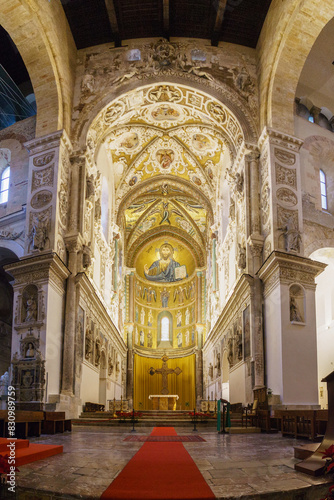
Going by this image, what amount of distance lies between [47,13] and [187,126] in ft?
29.4

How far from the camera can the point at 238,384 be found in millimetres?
20625

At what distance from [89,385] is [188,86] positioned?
1291 cm

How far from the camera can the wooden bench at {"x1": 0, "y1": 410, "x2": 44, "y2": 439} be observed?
9.59 metres

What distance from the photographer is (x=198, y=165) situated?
28062 millimetres

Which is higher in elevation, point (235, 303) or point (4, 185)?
point (4, 185)

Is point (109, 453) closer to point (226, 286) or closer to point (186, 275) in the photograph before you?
point (226, 286)

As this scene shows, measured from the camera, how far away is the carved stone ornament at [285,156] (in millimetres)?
18734

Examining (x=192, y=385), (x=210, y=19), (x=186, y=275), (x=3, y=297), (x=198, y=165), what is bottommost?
(x=192, y=385)

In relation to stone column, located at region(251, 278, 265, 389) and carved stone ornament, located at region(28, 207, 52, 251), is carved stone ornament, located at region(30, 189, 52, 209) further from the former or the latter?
stone column, located at region(251, 278, 265, 389)

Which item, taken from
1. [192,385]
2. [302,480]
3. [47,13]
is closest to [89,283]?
[47,13]

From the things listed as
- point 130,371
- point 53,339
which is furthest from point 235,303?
point 130,371

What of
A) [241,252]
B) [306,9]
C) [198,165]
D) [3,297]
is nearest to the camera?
[306,9]

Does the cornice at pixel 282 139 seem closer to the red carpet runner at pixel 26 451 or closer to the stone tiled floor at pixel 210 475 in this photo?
the stone tiled floor at pixel 210 475

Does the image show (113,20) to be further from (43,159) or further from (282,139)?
(282,139)
